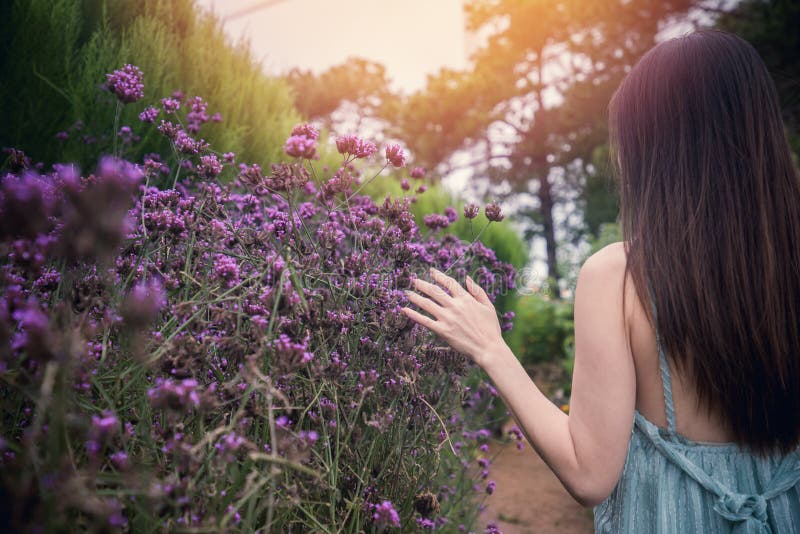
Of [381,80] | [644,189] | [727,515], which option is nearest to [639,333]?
[644,189]

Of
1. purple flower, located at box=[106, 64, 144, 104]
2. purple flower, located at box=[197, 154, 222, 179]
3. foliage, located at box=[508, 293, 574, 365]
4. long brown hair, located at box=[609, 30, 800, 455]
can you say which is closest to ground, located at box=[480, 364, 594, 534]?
long brown hair, located at box=[609, 30, 800, 455]

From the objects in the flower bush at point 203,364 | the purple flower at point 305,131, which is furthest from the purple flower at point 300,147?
the purple flower at point 305,131

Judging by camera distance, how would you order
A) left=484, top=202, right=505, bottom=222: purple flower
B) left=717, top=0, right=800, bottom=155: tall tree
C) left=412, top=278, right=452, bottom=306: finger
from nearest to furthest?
left=412, top=278, right=452, bottom=306: finger < left=484, top=202, right=505, bottom=222: purple flower < left=717, top=0, right=800, bottom=155: tall tree

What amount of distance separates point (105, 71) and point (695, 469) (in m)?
3.34

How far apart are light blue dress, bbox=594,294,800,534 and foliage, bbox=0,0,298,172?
2755 mm

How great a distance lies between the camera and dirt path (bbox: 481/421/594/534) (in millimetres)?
3803

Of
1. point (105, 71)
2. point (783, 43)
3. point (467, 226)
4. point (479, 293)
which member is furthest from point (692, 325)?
point (783, 43)

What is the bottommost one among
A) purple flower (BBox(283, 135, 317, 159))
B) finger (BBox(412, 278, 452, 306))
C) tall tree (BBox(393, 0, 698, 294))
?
finger (BBox(412, 278, 452, 306))

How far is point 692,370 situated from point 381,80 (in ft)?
84.5

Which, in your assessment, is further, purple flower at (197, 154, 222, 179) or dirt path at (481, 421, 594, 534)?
dirt path at (481, 421, 594, 534)

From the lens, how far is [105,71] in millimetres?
2779

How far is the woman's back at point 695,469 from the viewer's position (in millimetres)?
1444

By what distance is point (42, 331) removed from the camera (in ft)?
2.56

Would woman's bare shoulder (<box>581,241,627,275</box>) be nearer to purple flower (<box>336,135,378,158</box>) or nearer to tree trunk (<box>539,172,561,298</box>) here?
purple flower (<box>336,135,378,158</box>)
